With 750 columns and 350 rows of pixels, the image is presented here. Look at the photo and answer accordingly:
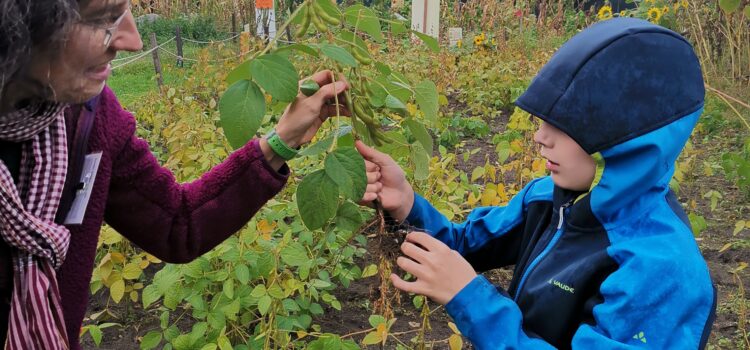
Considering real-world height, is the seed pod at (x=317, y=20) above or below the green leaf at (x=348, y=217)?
above

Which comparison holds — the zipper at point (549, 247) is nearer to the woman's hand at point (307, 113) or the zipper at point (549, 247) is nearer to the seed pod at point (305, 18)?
the woman's hand at point (307, 113)

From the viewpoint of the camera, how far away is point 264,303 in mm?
1687

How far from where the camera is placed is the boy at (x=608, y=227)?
105cm

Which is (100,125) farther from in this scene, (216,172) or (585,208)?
(585,208)

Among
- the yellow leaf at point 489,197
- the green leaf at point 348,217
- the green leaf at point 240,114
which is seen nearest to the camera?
the green leaf at point 240,114

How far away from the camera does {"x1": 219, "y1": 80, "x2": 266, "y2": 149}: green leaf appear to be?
106 centimetres

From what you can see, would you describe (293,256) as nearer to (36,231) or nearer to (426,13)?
(36,231)

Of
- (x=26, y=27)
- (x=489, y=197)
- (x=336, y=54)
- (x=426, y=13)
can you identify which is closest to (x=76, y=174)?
(x=26, y=27)

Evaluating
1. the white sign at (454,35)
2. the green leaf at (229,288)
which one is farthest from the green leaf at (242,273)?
the white sign at (454,35)

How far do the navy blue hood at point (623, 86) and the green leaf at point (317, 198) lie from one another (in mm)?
357

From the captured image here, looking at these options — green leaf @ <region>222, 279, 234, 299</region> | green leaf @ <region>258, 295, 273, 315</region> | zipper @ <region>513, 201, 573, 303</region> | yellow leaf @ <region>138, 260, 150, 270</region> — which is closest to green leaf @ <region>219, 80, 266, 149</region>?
zipper @ <region>513, 201, 573, 303</region>

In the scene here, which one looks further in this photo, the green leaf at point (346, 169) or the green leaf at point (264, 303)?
the green leaf at point (264, 303)

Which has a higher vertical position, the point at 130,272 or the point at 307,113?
the point at 307,113

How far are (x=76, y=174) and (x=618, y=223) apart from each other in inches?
33.7
